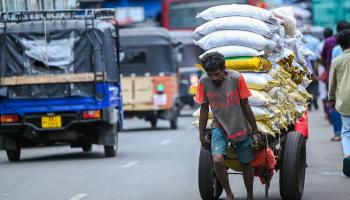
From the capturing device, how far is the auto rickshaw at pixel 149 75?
25.9m

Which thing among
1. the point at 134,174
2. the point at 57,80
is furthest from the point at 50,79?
the point at 134,174

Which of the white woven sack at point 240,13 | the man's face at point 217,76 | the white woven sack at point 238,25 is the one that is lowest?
the man's face at point 217,76

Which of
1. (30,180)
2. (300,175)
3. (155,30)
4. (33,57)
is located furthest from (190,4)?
(300,175)

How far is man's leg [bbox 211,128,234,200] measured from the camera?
9.46 meters

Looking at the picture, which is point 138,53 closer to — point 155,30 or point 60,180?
point 155,30

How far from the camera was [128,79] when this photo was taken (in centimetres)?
2622

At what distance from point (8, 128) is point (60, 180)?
358 centimetres

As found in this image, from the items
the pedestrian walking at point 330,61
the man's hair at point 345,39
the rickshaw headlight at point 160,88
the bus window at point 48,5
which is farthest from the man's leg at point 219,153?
the rickshaw headlight at point 160,88

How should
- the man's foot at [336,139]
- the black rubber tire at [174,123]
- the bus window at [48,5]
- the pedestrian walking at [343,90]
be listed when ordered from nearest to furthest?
the pedestrian walking at [343,90], the man's foot at [336,139], the bus window at [48,5], the black rubber tire at [174,123]

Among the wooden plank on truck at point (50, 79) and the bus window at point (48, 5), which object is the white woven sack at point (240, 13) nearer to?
the wooden plank on truck at point (50, 79)

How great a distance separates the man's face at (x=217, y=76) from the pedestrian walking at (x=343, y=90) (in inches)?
134

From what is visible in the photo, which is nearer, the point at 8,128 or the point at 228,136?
the point at 228,136

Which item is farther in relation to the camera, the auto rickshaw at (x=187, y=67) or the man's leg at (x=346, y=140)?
the auto rickshaw at (x=187, y=67)

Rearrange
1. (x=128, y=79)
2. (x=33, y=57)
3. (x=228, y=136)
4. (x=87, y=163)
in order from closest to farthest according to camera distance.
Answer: (x=228, y=136)
(x=87, y=163)
(x=33, y=57)
(x=128, y=79)
